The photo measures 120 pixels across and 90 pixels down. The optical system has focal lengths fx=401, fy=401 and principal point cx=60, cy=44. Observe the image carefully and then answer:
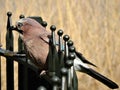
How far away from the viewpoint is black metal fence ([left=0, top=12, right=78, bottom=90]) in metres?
1.58

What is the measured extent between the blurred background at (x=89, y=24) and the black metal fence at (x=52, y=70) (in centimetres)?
194

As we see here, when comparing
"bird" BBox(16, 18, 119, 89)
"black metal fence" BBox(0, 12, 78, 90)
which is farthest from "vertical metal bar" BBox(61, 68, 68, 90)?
"bird" BBox(16, 18, 119, 89)

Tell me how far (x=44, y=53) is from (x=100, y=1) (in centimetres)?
210

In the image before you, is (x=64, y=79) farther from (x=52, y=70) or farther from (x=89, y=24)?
(x=89, y=24)

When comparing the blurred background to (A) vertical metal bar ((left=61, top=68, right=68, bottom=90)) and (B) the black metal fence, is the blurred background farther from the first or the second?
(A) vertical metal bar ((left=61, top=68, right=68, bottom=90))

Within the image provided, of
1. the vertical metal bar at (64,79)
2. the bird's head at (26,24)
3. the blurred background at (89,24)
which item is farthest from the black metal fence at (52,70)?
the blurred background at (89,24)

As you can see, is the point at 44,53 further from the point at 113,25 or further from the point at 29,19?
the point at 113,25

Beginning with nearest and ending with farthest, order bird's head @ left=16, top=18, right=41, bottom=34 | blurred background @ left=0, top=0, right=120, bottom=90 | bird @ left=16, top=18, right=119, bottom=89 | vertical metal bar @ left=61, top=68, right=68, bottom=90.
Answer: vertical metal bar @ left=61, top=68, right=68, bottom=90, bird @ left=16, top=18, right=119, bottom=89, bird's head @ left=16, top=18, right=41, bottom=34, blurred background @ left=0, top=0, right=120, bottom=90

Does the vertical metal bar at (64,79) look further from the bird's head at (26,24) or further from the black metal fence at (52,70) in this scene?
the bird's head at (26,24)

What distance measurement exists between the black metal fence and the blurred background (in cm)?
194

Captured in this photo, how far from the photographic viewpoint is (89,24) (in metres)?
4.75

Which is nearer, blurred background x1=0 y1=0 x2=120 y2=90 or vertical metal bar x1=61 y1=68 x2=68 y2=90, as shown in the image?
vertical metal bar x1=61 y1=68 x2=68 y2=90

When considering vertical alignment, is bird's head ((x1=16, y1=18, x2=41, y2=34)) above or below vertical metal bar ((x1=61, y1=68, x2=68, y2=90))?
above

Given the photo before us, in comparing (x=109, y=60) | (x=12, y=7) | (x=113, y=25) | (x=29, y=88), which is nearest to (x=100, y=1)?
(x=113, y=25)
